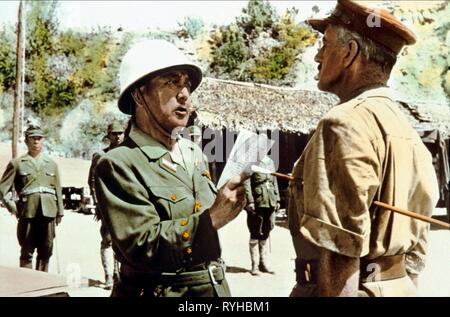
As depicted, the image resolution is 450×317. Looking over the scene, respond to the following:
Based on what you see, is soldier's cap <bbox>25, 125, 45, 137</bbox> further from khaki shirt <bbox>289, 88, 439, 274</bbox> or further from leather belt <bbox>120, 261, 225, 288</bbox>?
khaki shirt <bbox>289, 88, 439, 274</bbox>

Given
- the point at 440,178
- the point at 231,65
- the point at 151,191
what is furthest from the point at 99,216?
the point at 440,178

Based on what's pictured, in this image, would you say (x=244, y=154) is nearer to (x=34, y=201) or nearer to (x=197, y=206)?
(x=197, y=206)

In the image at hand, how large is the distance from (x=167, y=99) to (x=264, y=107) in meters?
0.76

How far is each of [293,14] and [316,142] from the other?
1.23 meters

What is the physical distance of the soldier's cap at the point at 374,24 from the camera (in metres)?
2.33

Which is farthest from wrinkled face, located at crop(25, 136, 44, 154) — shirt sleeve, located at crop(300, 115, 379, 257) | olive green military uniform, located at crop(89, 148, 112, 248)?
shirt sleeve, located at crop(300, 115, 379, 257)

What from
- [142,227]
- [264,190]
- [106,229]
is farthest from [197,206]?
[264,190]

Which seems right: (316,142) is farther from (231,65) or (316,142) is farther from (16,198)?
(16,198)

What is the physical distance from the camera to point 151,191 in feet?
8.45

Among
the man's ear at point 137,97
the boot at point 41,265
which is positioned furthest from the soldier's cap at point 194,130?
the boot at point 41,265

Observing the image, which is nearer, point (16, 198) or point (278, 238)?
point (278, 238)

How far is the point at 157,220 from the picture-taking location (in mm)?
2547

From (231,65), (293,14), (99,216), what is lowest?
(99,216)

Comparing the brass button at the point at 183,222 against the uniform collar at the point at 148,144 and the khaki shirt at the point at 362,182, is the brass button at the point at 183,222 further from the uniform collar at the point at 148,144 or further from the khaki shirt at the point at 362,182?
the khaki shirt at the point at 362,182
